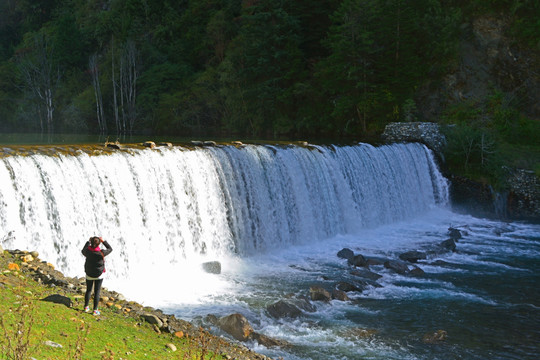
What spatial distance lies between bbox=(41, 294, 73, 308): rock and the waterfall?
11.1ft

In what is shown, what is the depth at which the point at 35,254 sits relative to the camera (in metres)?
8.48

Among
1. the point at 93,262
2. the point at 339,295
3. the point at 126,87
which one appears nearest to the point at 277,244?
the point at 339,295

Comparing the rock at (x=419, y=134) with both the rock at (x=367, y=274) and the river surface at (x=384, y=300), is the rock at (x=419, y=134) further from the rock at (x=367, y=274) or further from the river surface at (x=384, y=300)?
the rock at (x=367, y=274)

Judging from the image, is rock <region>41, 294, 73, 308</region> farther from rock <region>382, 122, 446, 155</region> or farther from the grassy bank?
rock <region>382, 122, 446, 155</region>

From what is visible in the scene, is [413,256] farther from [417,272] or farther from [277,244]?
[277,244]

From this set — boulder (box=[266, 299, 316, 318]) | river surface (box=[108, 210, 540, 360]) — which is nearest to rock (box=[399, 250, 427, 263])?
river surface (box=[108, 210, 540, 360])

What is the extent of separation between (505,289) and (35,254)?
10.2m

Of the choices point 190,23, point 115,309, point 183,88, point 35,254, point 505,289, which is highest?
point 190,23

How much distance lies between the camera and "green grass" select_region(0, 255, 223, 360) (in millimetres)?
5098

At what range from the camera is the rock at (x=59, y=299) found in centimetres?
653

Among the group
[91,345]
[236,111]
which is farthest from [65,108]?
[91,345]

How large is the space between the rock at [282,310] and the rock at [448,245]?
24.3ft

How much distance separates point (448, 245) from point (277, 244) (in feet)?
17.3

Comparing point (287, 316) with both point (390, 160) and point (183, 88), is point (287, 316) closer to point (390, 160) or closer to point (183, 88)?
point (390, 160)
